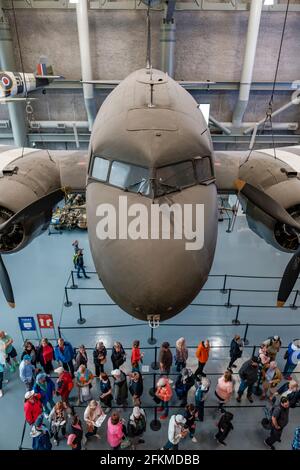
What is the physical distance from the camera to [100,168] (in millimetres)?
7574

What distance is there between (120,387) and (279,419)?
12.2 ft

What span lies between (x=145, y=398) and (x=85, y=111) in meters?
18.3

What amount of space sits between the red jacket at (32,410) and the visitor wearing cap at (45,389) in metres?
0.41

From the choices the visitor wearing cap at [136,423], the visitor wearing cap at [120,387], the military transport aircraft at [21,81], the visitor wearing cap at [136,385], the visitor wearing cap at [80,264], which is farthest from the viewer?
the military transport aircraft at [21,81]

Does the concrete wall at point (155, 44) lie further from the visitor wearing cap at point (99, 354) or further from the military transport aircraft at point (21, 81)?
the visitor wearing cap at point (99, 354)

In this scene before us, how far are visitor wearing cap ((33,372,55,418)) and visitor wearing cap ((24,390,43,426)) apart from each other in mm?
374

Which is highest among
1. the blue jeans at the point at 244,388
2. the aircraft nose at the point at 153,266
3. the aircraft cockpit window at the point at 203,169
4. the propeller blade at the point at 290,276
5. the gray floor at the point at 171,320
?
the aircraft cockpit window at the point at 203,169

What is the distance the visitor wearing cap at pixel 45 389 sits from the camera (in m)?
8.19

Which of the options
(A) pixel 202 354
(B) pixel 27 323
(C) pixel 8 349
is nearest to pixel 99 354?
(B) pixel 27 323

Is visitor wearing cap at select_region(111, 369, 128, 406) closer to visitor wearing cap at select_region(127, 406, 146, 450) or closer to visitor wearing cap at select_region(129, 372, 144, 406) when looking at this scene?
visitor wearing cap at select_region(129, 372, 144, 406)

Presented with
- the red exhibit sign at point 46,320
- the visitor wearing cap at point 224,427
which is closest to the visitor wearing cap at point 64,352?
the red exhibit sign at point 46,320

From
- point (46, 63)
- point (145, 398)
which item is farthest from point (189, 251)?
point (46, 63)

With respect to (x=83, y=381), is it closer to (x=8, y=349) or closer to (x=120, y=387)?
(x=120, y=387)

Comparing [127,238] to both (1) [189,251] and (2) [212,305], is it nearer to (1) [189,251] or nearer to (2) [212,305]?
(1) [189,251]
